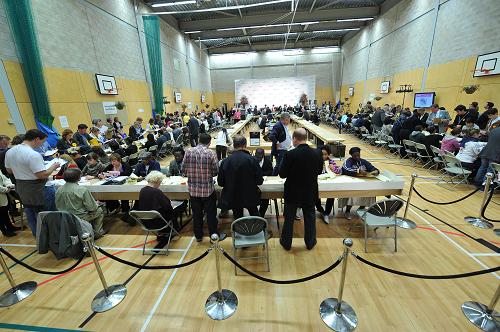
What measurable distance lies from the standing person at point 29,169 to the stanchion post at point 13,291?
96cm

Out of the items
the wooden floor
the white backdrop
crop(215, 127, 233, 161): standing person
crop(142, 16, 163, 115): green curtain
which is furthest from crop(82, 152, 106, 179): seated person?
the white backdrop

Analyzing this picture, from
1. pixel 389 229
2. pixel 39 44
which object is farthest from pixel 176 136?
pixel 389 229

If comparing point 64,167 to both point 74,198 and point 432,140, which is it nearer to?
point 74,198

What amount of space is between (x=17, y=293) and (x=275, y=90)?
73.6 ft

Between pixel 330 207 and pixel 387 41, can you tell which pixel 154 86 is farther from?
pixel 387 41

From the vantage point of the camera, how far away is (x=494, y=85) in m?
7.02

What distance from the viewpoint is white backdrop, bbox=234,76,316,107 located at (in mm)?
22094

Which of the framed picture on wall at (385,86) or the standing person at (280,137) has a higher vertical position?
the framed picture on wall at (385,86)

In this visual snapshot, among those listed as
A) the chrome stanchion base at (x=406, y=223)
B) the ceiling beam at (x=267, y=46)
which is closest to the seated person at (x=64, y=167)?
the chrome stanchion base at (x=406, y=223)

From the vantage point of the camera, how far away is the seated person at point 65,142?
18.9 ft

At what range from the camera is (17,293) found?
275 cm

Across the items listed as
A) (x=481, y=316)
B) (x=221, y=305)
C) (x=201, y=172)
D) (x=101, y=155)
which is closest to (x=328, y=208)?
(x=481, y=316)

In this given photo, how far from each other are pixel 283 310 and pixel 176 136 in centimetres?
810

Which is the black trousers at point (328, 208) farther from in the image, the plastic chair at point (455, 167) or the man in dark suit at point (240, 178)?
the plastic chair at point (455, 167)
